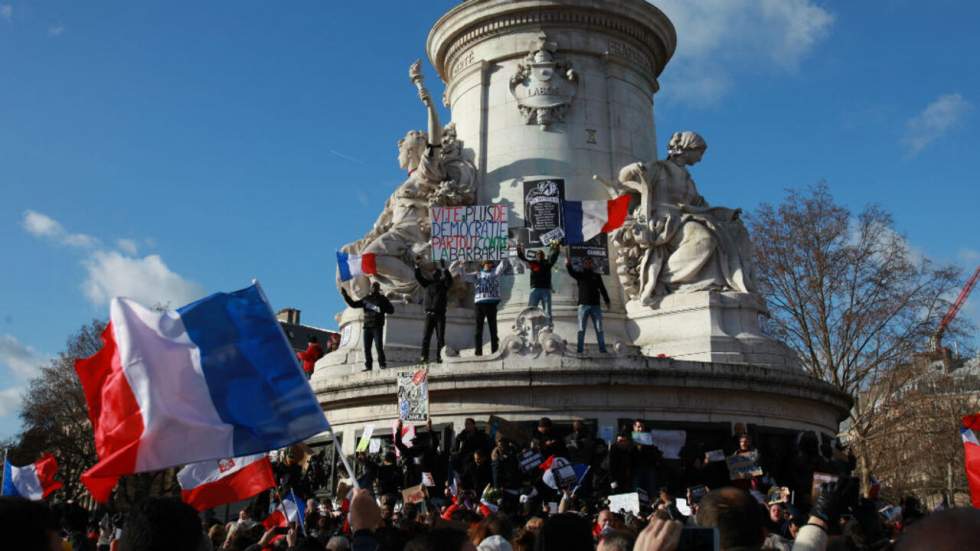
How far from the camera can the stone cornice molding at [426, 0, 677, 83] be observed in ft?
69.1

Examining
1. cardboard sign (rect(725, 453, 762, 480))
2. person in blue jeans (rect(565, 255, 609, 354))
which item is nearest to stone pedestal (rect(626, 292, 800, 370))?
person in blue jeans (rect(565, 255, 609, 354))

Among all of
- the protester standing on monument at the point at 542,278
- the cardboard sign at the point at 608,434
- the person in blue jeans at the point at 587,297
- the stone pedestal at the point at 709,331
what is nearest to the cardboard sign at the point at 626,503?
the cardboard sign at the point at 608,434

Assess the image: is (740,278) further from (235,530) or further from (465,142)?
(235,530)

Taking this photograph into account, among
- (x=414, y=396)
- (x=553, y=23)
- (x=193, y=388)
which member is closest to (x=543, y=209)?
(x=553, y=23)

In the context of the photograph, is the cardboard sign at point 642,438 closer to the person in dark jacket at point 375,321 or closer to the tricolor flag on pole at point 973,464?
the tricolor flag on pole at point 973,464

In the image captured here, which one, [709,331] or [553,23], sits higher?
[553,23]

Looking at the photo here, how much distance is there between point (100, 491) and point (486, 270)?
1051 cm

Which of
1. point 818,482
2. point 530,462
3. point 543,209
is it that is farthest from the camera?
point 543,209

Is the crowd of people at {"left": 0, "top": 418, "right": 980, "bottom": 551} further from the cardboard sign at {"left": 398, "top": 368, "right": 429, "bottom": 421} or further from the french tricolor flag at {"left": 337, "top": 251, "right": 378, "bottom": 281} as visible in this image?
the french tricolor flag at {"left": 337, "top": 251, "right": 378, "bottom": 281}

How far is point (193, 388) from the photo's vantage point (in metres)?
6.19

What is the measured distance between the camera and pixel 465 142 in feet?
70.6

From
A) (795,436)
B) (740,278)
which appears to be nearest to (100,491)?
(795,436)

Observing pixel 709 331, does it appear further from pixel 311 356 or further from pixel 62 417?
pixel 62 417

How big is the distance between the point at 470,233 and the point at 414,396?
16.9 ft
